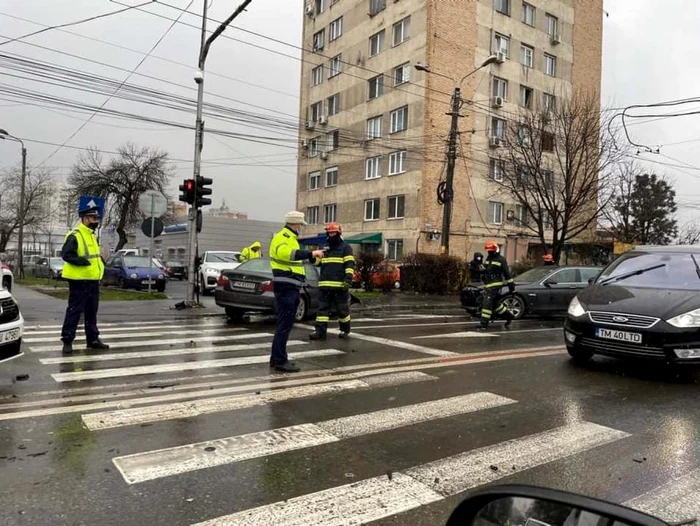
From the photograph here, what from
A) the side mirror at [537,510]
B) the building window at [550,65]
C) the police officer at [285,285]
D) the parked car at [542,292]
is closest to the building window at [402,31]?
the building window at [550,65]

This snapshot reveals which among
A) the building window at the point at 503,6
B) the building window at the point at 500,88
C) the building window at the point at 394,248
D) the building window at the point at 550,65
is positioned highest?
the building window at the point at 503,6

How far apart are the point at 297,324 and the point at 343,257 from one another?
289cm

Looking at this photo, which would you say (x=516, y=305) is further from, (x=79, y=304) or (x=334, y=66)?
(x=334, y=66)

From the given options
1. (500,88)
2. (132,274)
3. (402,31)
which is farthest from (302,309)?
(500,88)

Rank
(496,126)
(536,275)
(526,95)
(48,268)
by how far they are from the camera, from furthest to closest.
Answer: (526,95) < (496,126) < (48,268) < (536,275)

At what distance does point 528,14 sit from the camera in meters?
37.0

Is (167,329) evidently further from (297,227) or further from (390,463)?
(390,463)

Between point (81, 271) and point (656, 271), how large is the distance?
25.6 feet

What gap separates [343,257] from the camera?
940 cm

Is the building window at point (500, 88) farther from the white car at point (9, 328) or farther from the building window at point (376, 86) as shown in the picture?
the white car at point (9, 328)

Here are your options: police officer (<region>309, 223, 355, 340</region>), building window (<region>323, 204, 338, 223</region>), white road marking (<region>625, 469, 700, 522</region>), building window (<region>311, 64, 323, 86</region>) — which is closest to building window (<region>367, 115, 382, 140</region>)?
building window (<region>323, 204, 338, 223</region>)

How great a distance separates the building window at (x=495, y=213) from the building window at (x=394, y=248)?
597 centimetres

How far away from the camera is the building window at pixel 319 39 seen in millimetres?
42406

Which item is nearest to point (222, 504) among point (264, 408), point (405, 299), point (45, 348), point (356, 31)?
point (264, 408)
